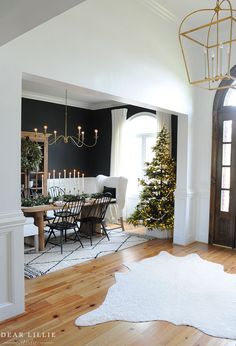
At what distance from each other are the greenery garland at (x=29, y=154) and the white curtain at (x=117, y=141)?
6.72 ft

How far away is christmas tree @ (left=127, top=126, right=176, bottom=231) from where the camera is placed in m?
5.69

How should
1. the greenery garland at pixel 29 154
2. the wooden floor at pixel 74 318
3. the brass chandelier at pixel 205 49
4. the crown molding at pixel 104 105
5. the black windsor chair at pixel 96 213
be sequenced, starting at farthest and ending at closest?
1. the crown molding at pixel 104 105
2. the greenery garland at pixel 29 154
3. the black windsor chair at pixel 96 213
4. the brass chandelier at pixel 205 49
5. the wooden floor at pixel 74 318

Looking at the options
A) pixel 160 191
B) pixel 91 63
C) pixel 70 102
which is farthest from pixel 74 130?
pixel 91 63

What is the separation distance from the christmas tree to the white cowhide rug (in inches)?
52.8

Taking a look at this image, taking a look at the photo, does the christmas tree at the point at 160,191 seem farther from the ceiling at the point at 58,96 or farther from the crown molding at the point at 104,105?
the crown molding at the point at 104,105

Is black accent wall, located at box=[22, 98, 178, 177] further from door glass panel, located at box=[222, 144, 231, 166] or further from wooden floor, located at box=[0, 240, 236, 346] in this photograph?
wooden floor, located at box=[0, 240, 236, 346]

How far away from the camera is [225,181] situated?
530cm

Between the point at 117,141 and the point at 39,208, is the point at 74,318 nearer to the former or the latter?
the point at 39,208

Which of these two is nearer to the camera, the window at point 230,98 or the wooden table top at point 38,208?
the wooden table top at point 38,208

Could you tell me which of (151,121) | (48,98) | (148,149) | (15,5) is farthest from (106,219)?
(15,5)

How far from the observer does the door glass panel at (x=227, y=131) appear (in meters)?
5.22

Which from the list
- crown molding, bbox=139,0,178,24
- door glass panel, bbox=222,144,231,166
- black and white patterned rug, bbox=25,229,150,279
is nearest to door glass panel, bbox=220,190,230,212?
door glass panel, bbox=222,144,231,166

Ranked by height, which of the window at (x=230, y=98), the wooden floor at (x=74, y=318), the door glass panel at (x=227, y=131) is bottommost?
the wooden floor at (x=74, y=318)

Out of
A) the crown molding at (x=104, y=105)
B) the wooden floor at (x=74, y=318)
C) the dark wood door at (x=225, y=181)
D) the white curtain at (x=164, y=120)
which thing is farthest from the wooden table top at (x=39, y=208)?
the crown molding at (x=104, y=105)
